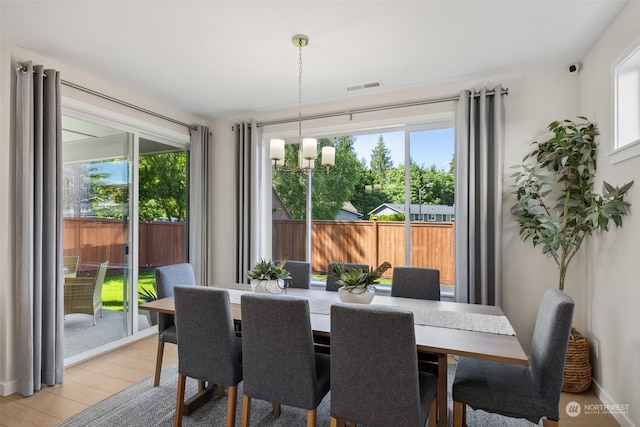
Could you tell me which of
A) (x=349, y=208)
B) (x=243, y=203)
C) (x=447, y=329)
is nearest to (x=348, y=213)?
(x=349, y=208)

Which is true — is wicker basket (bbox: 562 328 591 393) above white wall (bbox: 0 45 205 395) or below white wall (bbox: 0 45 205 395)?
below

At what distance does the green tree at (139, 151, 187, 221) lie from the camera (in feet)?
13.2

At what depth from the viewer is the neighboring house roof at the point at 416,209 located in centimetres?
371

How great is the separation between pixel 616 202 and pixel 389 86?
2.13m

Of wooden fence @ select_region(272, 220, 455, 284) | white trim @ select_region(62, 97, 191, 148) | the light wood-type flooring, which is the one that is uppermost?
white trim @ select_region(62, 97, 191, 148)

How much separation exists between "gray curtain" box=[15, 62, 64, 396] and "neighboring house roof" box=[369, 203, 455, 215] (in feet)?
9.74

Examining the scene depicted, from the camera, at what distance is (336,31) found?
2.52m

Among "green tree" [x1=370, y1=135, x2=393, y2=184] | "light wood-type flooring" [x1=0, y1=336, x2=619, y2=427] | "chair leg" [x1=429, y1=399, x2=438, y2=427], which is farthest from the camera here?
"green tree" [x1=370, y1=135, x2=393, y2=184]

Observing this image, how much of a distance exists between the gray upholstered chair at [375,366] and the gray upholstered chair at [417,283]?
1.19m

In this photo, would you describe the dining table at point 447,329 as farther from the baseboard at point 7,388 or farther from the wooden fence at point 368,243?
the baseboard at point 7,388

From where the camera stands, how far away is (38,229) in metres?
2.73

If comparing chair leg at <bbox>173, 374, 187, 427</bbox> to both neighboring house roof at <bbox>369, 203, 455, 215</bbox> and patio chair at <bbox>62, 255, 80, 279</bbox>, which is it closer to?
patio chair at <bbox>62, 255, 80, 279</bbox>

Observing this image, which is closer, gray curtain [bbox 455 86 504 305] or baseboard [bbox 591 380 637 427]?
baseboard [bbox 591 380 637 427]

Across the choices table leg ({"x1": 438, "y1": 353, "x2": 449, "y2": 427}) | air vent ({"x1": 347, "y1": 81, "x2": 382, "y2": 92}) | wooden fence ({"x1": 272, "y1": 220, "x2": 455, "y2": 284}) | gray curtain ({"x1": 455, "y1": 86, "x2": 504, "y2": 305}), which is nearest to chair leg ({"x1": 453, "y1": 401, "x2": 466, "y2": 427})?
table leg ({"x1": 438, "y1": 353, "x2": 449, "y2": 427})
